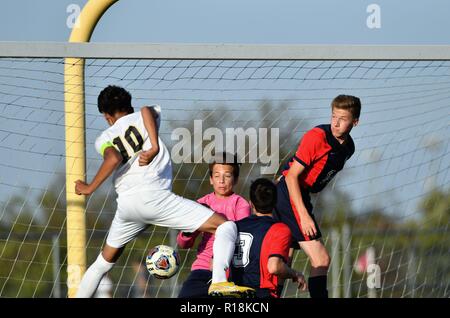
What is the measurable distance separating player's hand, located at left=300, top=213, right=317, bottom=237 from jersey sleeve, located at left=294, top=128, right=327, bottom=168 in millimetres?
342

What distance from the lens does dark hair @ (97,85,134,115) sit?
688cm

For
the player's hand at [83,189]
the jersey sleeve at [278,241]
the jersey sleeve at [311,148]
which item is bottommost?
the jersey sleeve at [278,241]

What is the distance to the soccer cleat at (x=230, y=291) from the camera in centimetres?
609

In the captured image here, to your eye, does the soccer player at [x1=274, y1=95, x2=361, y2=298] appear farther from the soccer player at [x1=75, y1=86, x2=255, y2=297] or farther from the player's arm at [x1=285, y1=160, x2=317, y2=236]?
the soccer player at [x1=75, y1=86, x2=255, y2=297]

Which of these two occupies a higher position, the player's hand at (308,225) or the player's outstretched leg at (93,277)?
the player's hand at (308,225)

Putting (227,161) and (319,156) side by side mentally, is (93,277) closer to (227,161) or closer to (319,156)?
(227,161)

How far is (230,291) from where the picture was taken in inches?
241

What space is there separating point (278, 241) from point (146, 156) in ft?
3.29

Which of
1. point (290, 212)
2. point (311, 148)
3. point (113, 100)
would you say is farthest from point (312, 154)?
point (113, 100)

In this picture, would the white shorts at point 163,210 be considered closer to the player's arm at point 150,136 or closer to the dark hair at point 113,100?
the player's arm at point 150,136

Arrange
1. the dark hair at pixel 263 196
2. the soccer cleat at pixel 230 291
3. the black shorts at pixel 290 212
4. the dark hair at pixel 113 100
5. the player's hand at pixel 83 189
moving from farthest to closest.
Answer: the black shorts at pixel 290 212 → the dark hair at pixel 113 100 → the player's hand at pixel 83 189 → the dark hair at pixel 263 196 → the soccer cleat at pixel 230 291

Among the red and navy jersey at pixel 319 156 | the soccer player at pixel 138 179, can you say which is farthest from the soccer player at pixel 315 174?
the soccer player at pixel 138 179

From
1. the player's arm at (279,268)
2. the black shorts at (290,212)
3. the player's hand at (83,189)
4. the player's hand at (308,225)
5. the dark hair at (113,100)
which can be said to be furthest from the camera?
the black shorts at (290,212)
